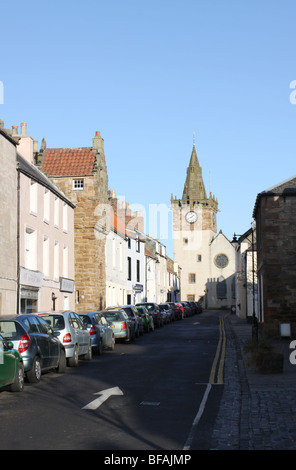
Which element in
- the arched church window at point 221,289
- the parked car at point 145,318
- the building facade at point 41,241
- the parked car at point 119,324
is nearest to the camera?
the parked car at point 119,324

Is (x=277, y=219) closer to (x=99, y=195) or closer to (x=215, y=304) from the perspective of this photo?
(x=99, y=195)

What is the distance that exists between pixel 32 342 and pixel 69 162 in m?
30.1

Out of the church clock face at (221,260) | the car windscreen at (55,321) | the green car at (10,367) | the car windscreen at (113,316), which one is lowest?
the green car at (10,367)

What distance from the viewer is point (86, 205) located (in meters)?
41.9

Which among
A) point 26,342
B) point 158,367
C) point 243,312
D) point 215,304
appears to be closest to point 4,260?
point 158,367

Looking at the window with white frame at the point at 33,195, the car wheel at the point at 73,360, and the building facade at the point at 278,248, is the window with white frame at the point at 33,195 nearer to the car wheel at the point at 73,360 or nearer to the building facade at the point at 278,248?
the building facade at the point at 278,248

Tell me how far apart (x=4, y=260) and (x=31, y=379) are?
1316 centimetres

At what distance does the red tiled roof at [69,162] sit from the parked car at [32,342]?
88.0 feet

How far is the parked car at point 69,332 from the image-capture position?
18188mm

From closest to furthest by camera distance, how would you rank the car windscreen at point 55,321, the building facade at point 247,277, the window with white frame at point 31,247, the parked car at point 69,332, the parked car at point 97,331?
the parked car at point 69,332 < the car windscreen at point 55,321 < the parked car at point 97,331 < the window with white frame at point 31,247 < the building facade at point 247,277

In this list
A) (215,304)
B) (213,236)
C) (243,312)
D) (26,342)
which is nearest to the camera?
(26,342)

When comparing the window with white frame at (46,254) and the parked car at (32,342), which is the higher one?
the window with white frame at (46,254)

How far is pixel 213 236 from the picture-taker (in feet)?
394

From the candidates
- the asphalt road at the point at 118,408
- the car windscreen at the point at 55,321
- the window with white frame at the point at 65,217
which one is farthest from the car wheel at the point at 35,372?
the window with white frame at the point at 65,217
